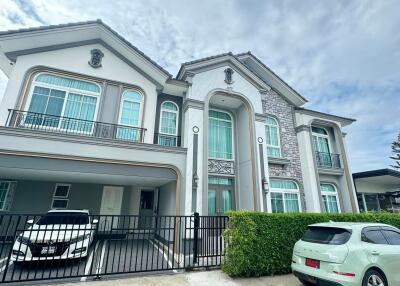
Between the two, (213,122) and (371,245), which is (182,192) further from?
(371,245)

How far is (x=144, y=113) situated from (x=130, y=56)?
3.14m

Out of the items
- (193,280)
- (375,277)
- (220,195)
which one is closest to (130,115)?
(220,195)

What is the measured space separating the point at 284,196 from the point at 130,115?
1003 cm

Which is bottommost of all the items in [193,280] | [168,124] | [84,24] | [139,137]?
[193,280]

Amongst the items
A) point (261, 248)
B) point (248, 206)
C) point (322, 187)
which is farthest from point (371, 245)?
point (322, 187)

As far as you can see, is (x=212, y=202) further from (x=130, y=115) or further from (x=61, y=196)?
(x=61, y=196)

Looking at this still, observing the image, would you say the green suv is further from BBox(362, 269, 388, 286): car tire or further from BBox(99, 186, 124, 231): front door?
BBox(99, 186, 124, 231): front door

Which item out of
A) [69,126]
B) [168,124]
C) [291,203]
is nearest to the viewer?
[69,126]

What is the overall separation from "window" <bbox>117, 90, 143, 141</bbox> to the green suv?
813 cm

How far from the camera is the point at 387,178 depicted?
16.1 m

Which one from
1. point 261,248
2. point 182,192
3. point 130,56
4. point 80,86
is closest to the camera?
point 261,248

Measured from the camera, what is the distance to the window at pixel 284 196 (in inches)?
492

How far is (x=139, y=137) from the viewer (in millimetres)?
10305

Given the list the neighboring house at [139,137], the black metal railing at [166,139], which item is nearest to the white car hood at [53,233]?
the neighboring house at [139,137]
